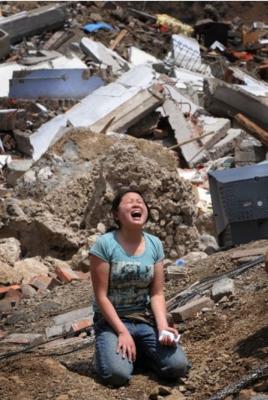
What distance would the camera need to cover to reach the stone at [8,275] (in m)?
8.62

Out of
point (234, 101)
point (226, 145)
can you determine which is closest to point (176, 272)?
point (226, 145)

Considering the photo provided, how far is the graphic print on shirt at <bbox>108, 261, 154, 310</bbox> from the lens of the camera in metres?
4.90

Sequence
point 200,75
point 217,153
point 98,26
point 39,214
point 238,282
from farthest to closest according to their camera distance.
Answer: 1. point 98,26
2. point 200,75
3. point 217,153
4. point 39,214
5. point 238,282

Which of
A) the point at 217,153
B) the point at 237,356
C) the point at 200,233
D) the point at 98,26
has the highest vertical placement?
the point at 237,356

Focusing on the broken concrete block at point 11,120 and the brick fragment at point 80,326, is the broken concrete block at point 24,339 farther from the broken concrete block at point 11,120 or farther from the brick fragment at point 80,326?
the broken concrete block at point 11,120

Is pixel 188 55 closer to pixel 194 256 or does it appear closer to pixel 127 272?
pixel 194 256

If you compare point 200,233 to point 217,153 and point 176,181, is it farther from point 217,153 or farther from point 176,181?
point 217,153

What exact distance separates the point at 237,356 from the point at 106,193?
4675 mm

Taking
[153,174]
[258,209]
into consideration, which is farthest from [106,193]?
[258,209]

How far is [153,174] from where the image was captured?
365 inches

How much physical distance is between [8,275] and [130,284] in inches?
155

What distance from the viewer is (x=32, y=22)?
1972cm

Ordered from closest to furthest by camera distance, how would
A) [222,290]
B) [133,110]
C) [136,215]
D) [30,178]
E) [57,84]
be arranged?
1. [136,215]
2. [222,290]
3. [30,178]
4. [133,110]
5. [57,84]

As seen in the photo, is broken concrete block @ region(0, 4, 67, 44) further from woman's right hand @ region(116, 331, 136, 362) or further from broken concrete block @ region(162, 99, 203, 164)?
woman's right hand @ region(116, 331, 136, 362)
